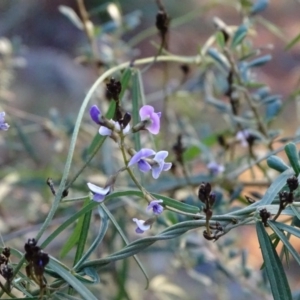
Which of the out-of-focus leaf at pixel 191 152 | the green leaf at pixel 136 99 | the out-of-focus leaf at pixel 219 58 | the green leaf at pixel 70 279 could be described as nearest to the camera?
the green leaf at pixel 70 279

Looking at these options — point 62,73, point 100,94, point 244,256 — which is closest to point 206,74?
point 100,94

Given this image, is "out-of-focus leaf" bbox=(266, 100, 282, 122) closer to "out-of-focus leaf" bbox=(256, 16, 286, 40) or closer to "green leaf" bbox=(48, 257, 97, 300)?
"out-of-focus leaf" bbox=(256, 16, 286, 40)

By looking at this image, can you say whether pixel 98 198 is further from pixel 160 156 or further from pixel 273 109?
pixel 273 109

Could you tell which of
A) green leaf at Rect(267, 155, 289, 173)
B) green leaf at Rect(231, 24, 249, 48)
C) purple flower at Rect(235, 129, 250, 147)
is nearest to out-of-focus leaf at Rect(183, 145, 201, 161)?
purple flower at Rect(235, 129, 250, 147)

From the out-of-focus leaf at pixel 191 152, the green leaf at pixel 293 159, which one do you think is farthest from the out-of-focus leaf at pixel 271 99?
the green leaf at pixel 293 159

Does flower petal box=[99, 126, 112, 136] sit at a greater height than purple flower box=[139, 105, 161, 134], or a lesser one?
lesser

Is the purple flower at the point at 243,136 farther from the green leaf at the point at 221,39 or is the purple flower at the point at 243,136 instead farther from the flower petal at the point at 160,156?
the flower petal at the point at 160,156
